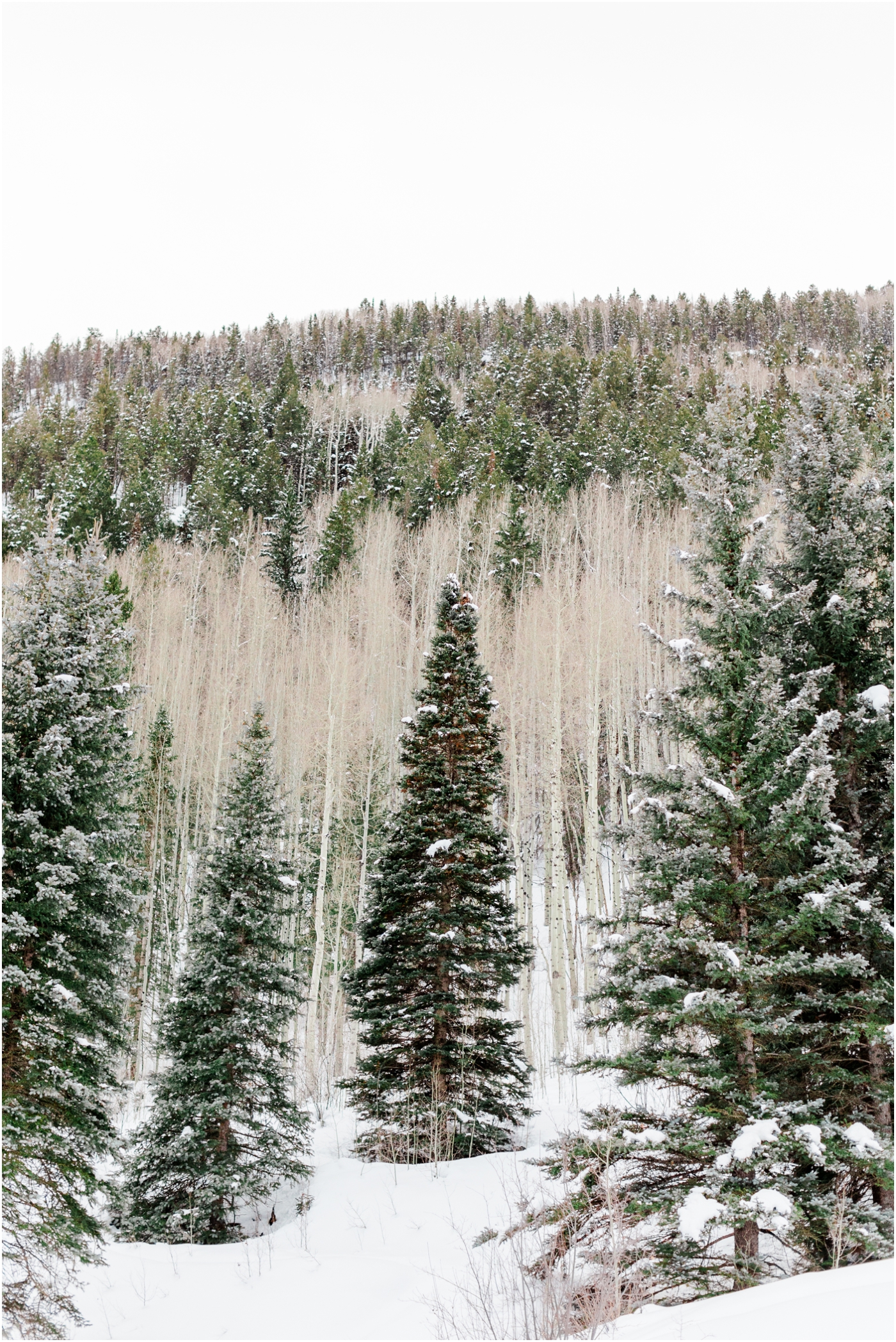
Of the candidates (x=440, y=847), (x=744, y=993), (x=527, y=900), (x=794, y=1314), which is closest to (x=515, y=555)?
(x=527, y=900)

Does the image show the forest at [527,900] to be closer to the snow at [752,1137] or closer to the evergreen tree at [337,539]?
the snow at [752,1137]

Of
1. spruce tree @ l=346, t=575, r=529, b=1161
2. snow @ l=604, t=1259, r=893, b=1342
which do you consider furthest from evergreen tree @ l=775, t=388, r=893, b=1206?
spruce tree @ l=346, t=575, r=529, b=1161

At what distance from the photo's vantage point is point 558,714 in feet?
55.1

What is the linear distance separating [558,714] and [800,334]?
65.6 m

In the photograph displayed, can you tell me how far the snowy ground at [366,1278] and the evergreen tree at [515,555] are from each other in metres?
20.3

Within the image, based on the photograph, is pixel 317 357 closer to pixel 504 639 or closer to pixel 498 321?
pixel 498 321

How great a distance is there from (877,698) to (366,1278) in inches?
265

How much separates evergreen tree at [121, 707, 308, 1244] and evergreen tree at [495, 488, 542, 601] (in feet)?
58.6

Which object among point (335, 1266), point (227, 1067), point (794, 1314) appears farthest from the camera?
point (227, 1067)

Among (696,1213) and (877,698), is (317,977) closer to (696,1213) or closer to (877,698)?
(696,1213)

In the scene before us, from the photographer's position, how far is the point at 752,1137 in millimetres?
5258

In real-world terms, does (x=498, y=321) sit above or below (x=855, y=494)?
above

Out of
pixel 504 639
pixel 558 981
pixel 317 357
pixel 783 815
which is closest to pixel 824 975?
pixel 783 815

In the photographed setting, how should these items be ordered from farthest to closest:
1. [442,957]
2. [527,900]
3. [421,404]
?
[421,404] → [527,900] → [442,957]
